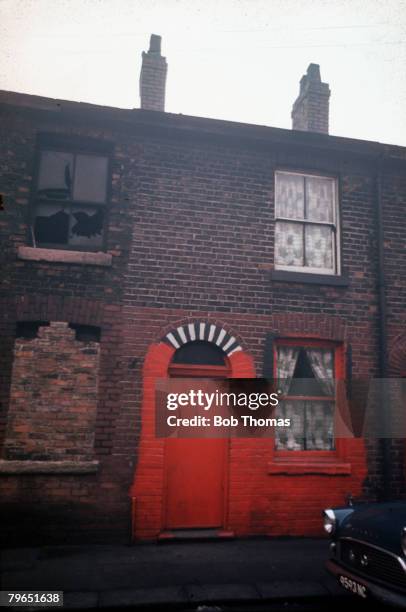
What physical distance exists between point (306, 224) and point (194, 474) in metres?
4.61

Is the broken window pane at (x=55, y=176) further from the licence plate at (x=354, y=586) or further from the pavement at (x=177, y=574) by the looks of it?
the licence plate at (x=354, y=586)

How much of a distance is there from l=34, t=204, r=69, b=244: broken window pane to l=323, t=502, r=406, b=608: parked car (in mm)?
5539

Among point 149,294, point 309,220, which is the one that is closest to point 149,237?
point 149,294

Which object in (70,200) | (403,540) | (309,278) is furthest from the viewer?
(309,278)

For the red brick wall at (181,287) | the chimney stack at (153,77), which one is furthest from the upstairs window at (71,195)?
the chimney stack at (153,77)

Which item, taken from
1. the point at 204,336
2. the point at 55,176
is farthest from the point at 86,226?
the point at 204,336

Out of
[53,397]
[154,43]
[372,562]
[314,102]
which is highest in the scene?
[154,43]

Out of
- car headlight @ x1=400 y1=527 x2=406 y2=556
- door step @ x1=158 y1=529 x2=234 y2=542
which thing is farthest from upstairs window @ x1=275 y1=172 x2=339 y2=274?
car headlight @ x1=400 y1=527 x2=406 y2=556

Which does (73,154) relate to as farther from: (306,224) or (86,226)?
(306,224)

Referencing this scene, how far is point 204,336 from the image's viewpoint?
7453 mm

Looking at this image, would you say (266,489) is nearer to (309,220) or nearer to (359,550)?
(359,550)

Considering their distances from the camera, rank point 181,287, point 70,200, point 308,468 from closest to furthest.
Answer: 1. point 308,468
2. point 181,287
3. point 70,200

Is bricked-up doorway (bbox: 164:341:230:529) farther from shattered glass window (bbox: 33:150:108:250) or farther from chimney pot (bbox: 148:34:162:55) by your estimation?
chimney pot (bbox: 148:34:162:55)

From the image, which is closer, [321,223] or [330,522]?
[330,522]
